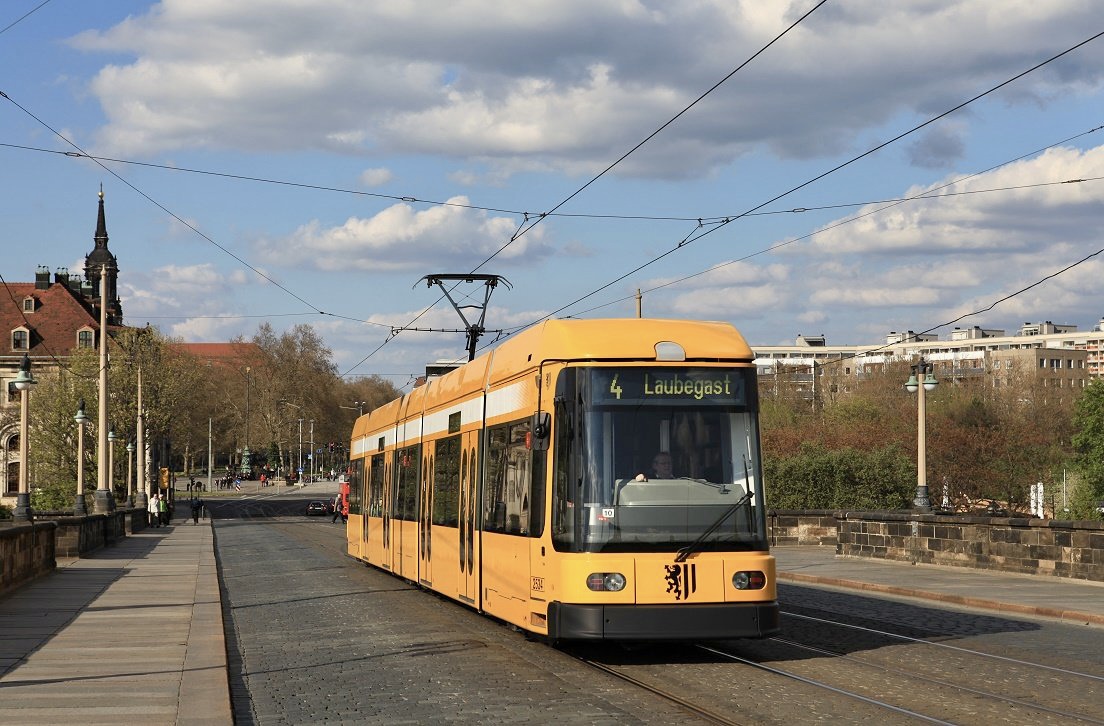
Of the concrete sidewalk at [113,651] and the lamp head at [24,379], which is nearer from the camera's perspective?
the concrete sidewalk at [113,651]

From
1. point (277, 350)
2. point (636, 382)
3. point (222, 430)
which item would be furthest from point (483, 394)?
point (222, 430)

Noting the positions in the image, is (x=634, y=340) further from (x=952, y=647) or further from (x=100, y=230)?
(x=100, y=230)

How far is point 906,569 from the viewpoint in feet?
89.5

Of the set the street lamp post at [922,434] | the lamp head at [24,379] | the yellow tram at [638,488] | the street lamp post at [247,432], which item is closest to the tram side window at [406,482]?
the yellow tram at [638,488]

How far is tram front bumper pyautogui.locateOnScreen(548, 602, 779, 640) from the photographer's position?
478 inches

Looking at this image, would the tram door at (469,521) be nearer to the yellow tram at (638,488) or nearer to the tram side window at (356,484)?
the yellow tram at (638,488)

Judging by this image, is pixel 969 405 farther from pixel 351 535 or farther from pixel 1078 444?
pixel 351 535

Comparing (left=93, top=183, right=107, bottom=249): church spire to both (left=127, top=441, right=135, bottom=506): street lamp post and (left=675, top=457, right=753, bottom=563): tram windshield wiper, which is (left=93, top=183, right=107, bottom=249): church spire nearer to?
(left=127, top=441, right=135, bottom=506): street lamp post

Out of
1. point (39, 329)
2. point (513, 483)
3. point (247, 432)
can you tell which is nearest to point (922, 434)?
point (513, 483)

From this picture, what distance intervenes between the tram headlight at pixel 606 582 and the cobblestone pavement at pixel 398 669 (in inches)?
27.9

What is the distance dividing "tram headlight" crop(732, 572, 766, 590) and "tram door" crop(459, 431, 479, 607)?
4.53 meters

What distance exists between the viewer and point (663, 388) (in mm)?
12812

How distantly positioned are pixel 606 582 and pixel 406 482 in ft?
37.2

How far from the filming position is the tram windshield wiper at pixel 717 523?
40.3 feet
